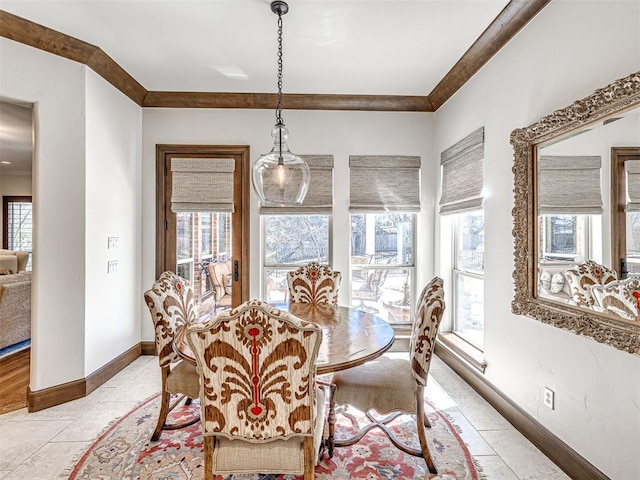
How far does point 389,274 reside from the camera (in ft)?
13.0

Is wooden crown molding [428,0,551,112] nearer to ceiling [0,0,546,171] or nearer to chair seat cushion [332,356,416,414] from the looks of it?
ceiling [0,0,546,171]

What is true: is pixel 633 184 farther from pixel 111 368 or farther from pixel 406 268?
pixel 111 368

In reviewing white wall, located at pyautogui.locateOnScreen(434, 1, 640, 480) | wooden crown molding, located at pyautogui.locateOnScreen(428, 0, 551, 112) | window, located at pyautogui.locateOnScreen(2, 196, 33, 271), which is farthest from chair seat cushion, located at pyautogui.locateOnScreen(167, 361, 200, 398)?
window, located at pyautogui.locateOnScreen(2, 196, 33, 271)

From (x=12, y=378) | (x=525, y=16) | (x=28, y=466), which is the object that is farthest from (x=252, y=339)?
(x=12, y=378)

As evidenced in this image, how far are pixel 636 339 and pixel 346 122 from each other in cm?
307

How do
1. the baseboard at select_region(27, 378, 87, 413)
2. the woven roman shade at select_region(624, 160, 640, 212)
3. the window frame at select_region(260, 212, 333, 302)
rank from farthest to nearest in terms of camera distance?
the window frame at select_region(260, 212, 333, 302), the baseboard at select_region(27, 378, 87, 413), the woven roman shade at select_region(624, 160, 640, 212)

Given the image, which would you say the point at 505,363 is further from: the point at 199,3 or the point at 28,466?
the point at 199,3

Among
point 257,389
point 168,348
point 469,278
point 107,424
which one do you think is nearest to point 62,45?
point 168,348

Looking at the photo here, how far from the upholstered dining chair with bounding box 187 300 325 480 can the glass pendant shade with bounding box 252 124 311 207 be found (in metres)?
1.06

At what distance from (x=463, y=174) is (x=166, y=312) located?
2.67 metres

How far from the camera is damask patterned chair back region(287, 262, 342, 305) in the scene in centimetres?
313

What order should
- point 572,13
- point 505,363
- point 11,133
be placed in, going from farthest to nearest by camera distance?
1. point 11,133
2. point 505,363
3. point 572,13

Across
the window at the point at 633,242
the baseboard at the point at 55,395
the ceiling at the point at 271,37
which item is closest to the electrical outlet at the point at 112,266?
the baseboard at the point at 55,395

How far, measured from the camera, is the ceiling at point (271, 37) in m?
2.28
